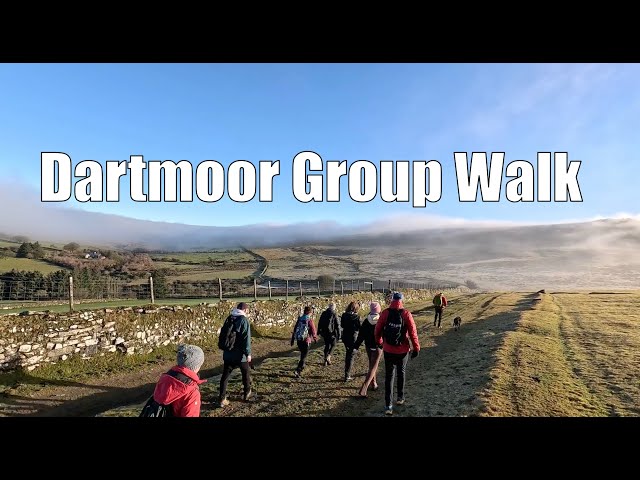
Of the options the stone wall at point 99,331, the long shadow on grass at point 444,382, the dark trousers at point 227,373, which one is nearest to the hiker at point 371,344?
the long shadow on grass at point 444,382

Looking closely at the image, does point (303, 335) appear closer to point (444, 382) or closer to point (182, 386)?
point (444, 382)

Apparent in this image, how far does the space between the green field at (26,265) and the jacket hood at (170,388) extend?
56588 millimetres

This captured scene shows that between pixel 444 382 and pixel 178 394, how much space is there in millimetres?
7660

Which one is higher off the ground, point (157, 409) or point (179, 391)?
point (179, 391)

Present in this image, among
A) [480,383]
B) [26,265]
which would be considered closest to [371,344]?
[480,383]

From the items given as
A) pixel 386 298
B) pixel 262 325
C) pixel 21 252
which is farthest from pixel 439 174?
pixel 21 252

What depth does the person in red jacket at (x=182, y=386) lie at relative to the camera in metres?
3.43

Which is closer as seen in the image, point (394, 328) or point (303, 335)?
point (394, 328)

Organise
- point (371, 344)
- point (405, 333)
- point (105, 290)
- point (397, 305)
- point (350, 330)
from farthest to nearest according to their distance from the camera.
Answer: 1. point (105, 290)
2. point (350, 330)
3. point (371, 344)
4. point (397, 305)
5. point (405, 333)

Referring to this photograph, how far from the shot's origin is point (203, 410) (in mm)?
7523

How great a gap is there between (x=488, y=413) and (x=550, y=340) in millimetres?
10374

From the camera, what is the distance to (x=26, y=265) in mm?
51375

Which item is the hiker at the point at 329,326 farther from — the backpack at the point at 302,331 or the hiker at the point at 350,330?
the hiker at the point at 350,330
